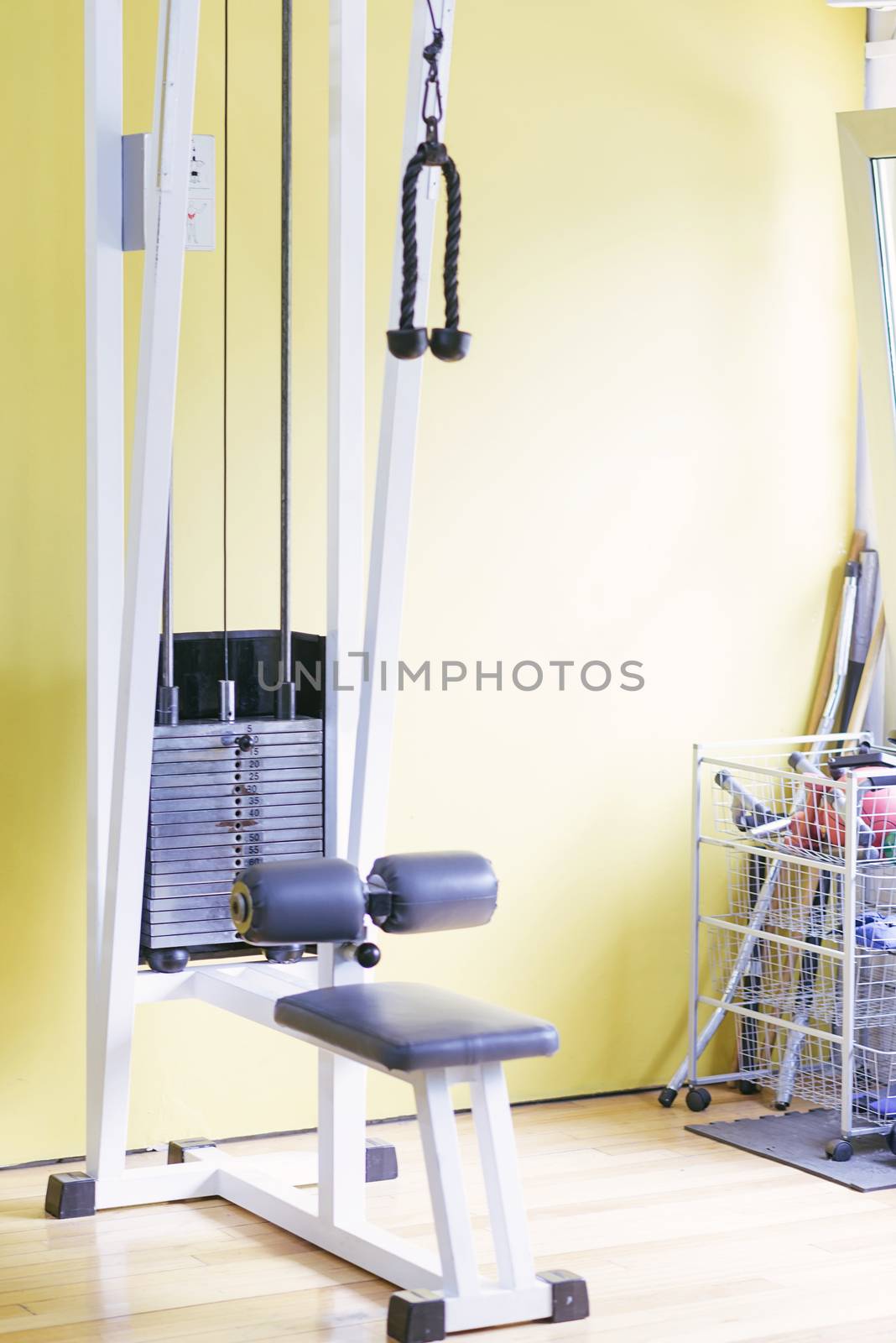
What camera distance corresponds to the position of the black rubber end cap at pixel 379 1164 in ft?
11.3

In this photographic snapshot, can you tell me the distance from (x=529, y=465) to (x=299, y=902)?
1.48m

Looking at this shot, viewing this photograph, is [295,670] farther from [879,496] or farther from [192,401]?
[879,496]

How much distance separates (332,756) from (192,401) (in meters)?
0.83

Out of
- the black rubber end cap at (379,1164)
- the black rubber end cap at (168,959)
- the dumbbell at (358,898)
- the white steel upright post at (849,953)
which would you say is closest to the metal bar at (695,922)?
the white steel upright post at (849,953)

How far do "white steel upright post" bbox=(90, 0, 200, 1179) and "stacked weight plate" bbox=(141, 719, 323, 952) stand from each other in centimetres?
6

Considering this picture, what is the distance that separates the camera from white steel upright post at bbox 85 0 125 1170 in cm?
311

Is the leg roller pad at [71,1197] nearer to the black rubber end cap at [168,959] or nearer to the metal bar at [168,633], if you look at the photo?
the black rubber end cap at [168,959]

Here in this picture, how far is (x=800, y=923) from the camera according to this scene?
3889mm

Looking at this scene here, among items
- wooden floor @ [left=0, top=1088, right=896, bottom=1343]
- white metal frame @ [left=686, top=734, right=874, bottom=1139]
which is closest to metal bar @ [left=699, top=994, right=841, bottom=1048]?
white metal frame @ [left=686, top=734, right=874, bottom=1139]

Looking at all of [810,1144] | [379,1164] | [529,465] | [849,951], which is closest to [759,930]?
[849,951]

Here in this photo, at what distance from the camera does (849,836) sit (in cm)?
354

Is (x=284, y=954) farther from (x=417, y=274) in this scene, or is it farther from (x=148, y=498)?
(x=417, y=274)

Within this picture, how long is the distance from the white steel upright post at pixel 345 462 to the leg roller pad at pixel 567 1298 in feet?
1.41

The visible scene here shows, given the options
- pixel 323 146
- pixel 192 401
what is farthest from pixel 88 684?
pixel 323 146
